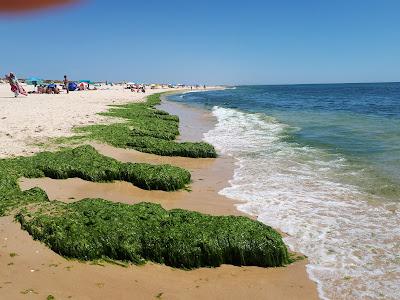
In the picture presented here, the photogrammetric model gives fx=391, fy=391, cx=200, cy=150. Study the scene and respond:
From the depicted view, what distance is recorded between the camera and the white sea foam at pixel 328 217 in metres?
5.94

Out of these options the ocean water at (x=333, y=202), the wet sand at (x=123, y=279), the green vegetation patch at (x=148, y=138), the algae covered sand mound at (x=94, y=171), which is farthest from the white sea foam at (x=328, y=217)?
the green vegetation patch at (x=148, y=138)

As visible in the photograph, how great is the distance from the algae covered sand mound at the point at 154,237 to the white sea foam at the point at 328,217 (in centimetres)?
92

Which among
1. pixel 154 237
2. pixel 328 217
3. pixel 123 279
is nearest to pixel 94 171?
pixel 154 237

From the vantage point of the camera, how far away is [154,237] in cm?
641

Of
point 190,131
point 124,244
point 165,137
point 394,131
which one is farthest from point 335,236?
point 394,131

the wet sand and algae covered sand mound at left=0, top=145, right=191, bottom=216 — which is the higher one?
algae covered sand mound at left=0, top=145, right=191, bottom=216

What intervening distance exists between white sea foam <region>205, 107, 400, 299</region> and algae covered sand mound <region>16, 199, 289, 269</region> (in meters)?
0.92

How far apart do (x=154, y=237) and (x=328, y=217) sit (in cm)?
405

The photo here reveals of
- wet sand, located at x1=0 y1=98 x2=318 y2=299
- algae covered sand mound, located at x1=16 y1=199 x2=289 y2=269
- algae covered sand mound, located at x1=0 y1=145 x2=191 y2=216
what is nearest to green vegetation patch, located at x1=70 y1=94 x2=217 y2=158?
algae covered sand mound, located at x1=0 y1=145 x2=191 y2=216

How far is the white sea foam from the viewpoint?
234 inches

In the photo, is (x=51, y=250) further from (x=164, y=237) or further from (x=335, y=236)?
(x=335, y=236)

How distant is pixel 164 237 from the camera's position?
6.39 meters

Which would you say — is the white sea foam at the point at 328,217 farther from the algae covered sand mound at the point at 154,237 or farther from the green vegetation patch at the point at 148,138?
the green vegetation patch at the point at 148,138

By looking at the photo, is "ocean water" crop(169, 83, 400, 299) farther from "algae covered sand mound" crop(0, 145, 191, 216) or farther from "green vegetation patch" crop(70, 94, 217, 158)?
"green vegetation patch" crop(70, 94, 217, 158)
